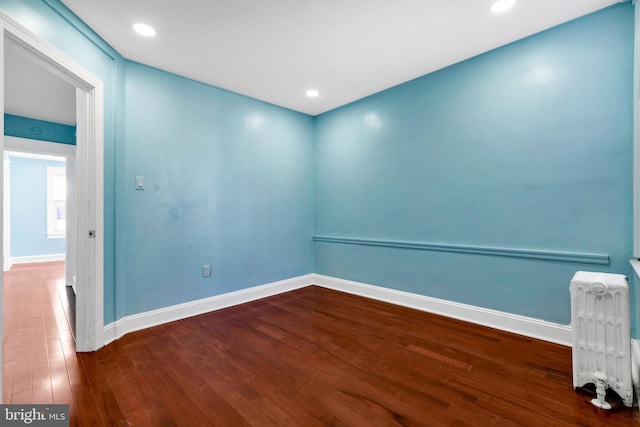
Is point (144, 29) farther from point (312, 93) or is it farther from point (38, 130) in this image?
point (38, 130)

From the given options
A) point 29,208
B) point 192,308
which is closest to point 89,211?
point 192,308

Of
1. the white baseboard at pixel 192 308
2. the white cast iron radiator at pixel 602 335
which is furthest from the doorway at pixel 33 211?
the white cast iron radiator at pixel 602 335

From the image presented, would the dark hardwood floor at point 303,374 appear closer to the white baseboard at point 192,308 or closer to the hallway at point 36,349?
the hallway at point 36,349

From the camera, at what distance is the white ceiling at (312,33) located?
81.9 inches

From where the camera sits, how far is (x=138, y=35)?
7.77 ft

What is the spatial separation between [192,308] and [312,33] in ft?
9.77

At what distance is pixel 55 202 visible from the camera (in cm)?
695

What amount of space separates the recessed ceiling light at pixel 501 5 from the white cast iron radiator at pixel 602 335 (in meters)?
1.96

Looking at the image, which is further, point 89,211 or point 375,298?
point 375,298

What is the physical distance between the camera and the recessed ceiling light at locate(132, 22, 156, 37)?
2246mm

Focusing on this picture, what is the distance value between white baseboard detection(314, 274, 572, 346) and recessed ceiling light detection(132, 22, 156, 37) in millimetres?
3443

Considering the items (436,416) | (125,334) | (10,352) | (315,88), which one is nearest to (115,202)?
(125,334)

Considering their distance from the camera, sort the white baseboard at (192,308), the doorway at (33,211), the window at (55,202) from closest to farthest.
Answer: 1. the white baseboard at (192,308)
2. the doorway at (33,211)
3. the window at (55,202)

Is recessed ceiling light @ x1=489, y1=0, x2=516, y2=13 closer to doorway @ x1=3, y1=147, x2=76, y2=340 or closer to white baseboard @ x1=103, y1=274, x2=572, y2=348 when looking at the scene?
white baseboard @ x1=103, y1=274, x2=572, y2=348
